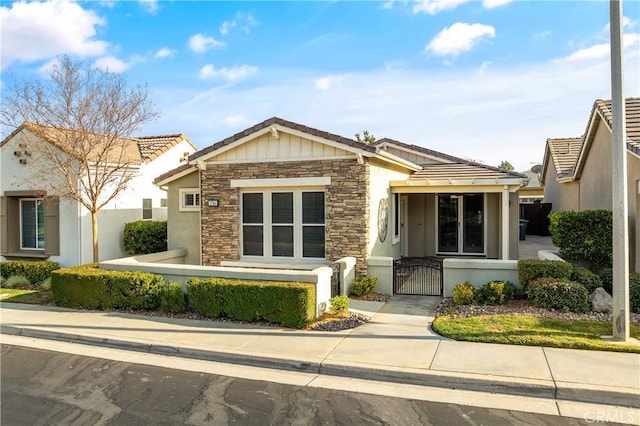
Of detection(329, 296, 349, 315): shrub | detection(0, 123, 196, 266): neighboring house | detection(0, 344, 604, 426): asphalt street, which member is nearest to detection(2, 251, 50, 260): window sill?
detection(0, 123, 196, 266): neighboring house

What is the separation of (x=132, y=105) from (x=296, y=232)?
21.2 feet

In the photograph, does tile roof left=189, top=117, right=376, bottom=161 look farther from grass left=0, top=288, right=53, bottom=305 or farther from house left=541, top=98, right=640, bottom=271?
house left=541, top=98, right=640, bottom=271

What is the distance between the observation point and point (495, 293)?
30.6 ft

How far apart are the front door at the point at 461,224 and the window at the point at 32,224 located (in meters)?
14.2

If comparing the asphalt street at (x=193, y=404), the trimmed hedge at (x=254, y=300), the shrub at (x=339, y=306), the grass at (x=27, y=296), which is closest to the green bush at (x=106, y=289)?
the grass at (x=27, y=296)

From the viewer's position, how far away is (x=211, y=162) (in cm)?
1255

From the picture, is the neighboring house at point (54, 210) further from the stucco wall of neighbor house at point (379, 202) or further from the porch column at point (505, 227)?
the porch column at point (505, 227)

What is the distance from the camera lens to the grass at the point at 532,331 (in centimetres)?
676

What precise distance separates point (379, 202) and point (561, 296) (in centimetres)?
516

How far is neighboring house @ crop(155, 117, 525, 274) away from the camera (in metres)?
11.2

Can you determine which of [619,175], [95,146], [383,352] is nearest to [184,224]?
[95,146]

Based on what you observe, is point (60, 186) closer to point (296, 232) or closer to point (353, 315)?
point (296, 232)

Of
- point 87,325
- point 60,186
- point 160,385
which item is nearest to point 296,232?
point 87,325

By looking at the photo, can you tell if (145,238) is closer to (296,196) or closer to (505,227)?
(296,196)
